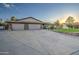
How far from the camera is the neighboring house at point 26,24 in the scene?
225 centimetres

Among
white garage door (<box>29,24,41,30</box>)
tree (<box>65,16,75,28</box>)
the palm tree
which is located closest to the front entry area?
white garage door (<box>29,24,41,30</box>)

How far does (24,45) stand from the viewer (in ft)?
7.25

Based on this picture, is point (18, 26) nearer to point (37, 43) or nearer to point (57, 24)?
point (37, 43)

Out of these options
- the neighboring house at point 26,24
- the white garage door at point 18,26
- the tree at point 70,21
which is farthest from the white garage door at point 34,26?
the tree at point 70,21

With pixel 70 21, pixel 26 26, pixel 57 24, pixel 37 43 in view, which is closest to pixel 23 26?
pixel 26 26

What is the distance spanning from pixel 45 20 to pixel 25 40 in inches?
13.2

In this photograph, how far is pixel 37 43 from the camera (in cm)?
221

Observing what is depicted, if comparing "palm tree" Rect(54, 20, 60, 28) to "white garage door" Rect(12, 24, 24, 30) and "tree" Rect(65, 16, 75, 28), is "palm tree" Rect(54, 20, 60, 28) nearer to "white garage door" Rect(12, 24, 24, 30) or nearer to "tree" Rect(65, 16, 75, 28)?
"tree" Rect(65, 16, 75, 28)

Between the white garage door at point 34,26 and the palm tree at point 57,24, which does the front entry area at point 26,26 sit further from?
the palm tree at point 57,24

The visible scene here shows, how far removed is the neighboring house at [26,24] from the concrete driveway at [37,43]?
0.19 ft

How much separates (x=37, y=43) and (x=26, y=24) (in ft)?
0.90
